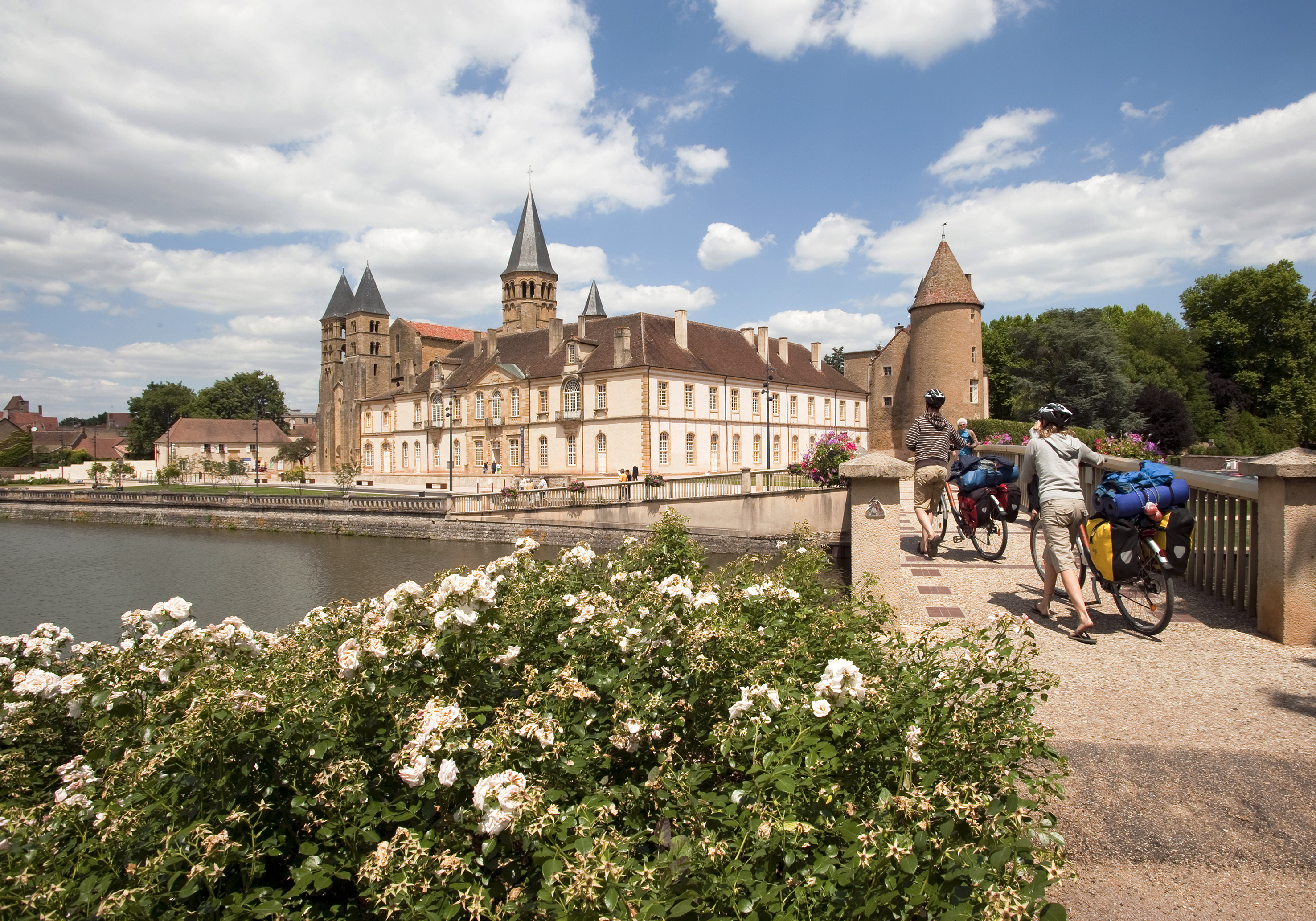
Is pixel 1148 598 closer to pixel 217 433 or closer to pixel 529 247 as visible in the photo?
pixel 529 247

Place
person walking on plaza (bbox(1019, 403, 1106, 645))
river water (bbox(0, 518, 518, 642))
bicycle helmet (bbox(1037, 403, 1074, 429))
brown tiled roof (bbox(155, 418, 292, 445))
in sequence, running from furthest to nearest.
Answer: brown tiled roof (bbox(155, 418, 292, 445)) → river water (bbox(0, 518, 518, 642)) → bicycle helmet (bbox(1037, 403, 1074, 429)) → person walking on plaza (bbox(1019, 403, 1106, 645))

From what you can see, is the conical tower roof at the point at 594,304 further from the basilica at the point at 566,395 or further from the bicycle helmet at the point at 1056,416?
the bicycle helmet at the point at 1056,416

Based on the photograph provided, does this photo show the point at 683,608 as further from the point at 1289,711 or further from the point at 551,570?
the point at 1289,711

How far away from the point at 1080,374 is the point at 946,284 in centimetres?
1065

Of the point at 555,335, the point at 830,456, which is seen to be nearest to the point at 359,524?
the point at 555,335

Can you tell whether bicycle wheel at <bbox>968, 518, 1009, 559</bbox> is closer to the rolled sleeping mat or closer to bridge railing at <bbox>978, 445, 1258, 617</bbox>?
bridge railing at <bbox>978, 445, 1258, 617</bbox>

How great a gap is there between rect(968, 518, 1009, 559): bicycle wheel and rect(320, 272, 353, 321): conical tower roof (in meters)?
76.7

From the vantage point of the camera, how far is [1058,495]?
19.2 ft

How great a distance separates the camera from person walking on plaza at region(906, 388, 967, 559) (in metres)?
8.38

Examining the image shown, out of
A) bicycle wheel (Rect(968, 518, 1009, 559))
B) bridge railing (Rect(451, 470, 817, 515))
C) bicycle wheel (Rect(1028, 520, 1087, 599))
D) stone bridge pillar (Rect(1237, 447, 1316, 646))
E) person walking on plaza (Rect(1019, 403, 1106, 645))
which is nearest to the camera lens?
stone bridge pillar (Rect(1237, 447, 1316, 646))

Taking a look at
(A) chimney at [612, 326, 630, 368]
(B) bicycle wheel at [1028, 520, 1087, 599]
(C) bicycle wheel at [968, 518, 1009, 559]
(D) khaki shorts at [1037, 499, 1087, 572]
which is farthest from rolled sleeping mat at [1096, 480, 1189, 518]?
(A) chimney at [612, 326, 630, 368]

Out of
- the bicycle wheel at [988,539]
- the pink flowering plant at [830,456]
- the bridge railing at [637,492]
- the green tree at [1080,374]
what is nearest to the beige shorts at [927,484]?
the bicycle wheel at [988,539]

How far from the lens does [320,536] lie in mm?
34688

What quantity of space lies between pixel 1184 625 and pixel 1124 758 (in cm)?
296
